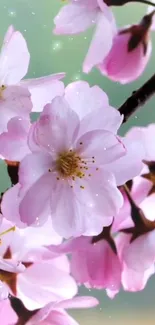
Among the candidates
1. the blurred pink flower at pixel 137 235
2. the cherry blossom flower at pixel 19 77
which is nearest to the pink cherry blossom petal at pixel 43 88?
the cherry blossom flower at pixel 19 77

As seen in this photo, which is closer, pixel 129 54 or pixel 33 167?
pixel 33 167

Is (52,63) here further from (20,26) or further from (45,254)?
(45,254)

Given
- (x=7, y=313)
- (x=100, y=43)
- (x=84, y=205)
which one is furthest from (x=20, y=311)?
(x=100, y=43)

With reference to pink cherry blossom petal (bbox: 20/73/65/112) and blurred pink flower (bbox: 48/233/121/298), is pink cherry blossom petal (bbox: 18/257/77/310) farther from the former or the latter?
pink cherry blossom petal (bbox: 20/73/65/112)

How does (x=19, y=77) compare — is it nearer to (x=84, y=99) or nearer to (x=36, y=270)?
(x=84, y=99)

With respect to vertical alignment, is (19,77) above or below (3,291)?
above

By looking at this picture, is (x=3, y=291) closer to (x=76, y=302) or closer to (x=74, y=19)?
(x=76, y=302)
